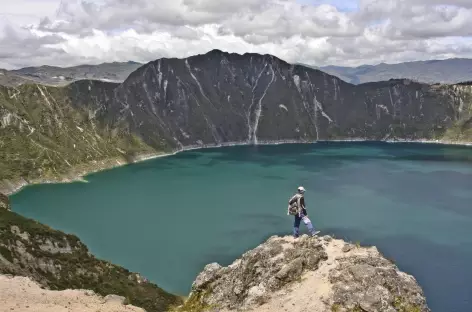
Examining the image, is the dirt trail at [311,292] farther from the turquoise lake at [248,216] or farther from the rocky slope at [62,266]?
the turquoise lake at [248,216]

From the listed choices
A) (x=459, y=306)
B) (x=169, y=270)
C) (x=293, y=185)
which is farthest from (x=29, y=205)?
(x=459, y=306)

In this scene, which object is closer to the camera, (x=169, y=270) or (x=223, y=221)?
(x=169, y=270)

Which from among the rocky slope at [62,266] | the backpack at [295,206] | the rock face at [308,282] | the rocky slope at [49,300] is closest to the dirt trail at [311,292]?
the rock face at [308,282]

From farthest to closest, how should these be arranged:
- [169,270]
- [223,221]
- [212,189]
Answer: [212,189] < [223,221] < [169,270]

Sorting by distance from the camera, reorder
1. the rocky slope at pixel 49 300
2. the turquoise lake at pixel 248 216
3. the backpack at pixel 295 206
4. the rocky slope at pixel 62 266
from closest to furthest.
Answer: the rocky slope at pixel 49 300 < the backpack at pixel 295 206 < the rocky slope at pixel 62 266 < the turquoise lake at pixel 248 216

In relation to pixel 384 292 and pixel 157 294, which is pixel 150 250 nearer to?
pixel 157 294

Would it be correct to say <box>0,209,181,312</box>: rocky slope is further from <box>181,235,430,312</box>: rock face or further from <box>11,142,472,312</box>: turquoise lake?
<box>181,235,430,312</box>: rock face
